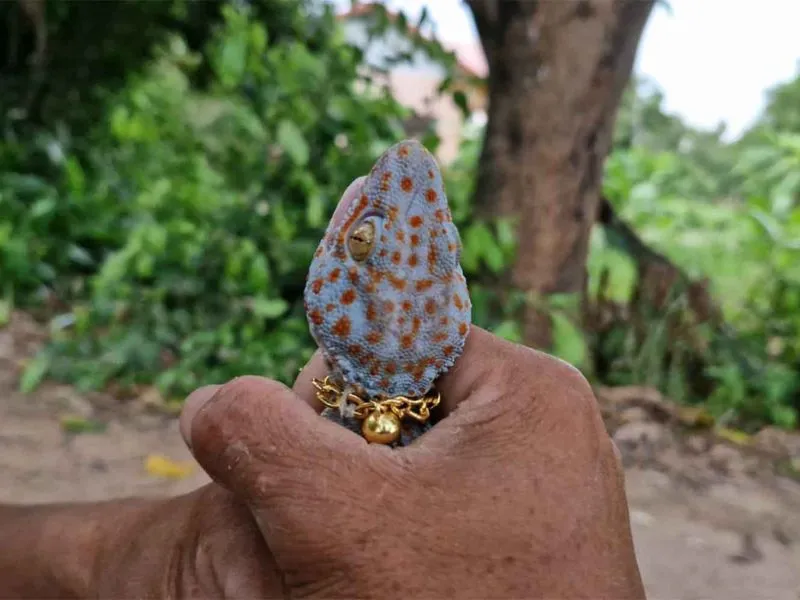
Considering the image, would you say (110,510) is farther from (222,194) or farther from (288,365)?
(222,194)

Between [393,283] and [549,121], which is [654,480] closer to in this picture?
[549,121]

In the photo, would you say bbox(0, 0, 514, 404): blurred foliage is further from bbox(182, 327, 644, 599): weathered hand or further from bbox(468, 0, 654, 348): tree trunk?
bbox(182, 327, 644, 599): weathered hand

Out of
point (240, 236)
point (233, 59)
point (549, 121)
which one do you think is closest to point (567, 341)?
point (549, 121)

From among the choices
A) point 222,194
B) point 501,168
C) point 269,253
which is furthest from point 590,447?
point 222,194

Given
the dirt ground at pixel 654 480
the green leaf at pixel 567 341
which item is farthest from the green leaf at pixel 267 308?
the green leaf at pixel 567 341

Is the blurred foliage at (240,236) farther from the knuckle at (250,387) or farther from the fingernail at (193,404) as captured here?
the knuckle at (250,387)

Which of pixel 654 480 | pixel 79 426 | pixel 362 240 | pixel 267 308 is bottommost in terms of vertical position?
pixel 79 426
